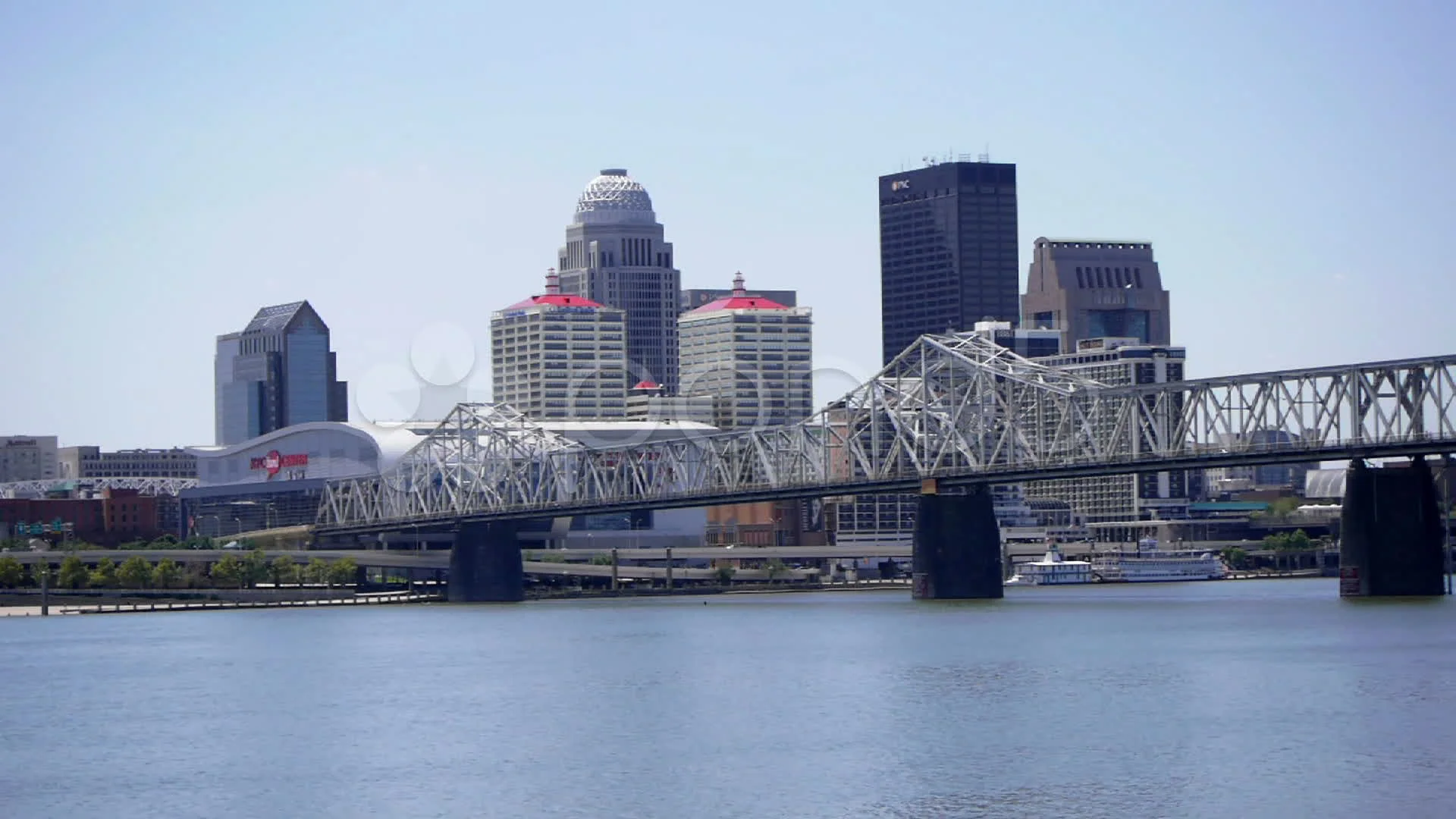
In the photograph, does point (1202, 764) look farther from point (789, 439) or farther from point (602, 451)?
point (602, 451)

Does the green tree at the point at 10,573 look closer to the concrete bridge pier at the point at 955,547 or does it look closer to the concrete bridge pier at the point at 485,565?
the concrete bridge pier at the point at 485,565

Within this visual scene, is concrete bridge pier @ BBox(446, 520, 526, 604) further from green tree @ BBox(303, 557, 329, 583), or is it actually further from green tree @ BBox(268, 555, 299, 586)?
green tree @ BBox(268, 555, 299, 586)

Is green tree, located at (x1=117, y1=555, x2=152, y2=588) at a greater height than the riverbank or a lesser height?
greater

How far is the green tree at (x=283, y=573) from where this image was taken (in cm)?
18250

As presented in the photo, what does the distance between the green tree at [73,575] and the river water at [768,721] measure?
59.3 m

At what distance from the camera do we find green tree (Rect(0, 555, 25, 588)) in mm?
173125

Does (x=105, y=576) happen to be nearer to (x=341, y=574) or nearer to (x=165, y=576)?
(x=165, y=576)

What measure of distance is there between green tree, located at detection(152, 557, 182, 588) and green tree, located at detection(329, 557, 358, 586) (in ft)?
35.5

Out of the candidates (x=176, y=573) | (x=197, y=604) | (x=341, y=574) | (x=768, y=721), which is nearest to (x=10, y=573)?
(x=176, y=573)

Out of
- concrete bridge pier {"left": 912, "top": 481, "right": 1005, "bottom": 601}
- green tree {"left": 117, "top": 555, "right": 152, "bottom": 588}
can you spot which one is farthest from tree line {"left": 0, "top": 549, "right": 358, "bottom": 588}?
concrete bridge pier {"left": 912, "top": 481, "right": 1005, "bottom": 601}

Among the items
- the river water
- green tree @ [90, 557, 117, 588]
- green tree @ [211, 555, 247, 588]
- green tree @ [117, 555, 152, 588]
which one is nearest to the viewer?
the river water

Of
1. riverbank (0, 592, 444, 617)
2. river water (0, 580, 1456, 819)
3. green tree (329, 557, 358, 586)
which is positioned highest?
green tree (329, 557, 358, 586)

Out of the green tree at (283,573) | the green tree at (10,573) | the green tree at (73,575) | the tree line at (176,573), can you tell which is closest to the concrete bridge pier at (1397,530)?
the tree line at (176,573)

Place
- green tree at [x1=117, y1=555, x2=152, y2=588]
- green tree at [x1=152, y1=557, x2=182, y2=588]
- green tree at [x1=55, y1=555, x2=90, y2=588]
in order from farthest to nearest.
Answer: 1. green tree at [x1=152, y1=557, x2=182, y2=588]
2. green tree at [x1=117, y1=555, x2=152, y2=588]
3. green tree at [x1=55, y1=555, x2=90, y2=588]
